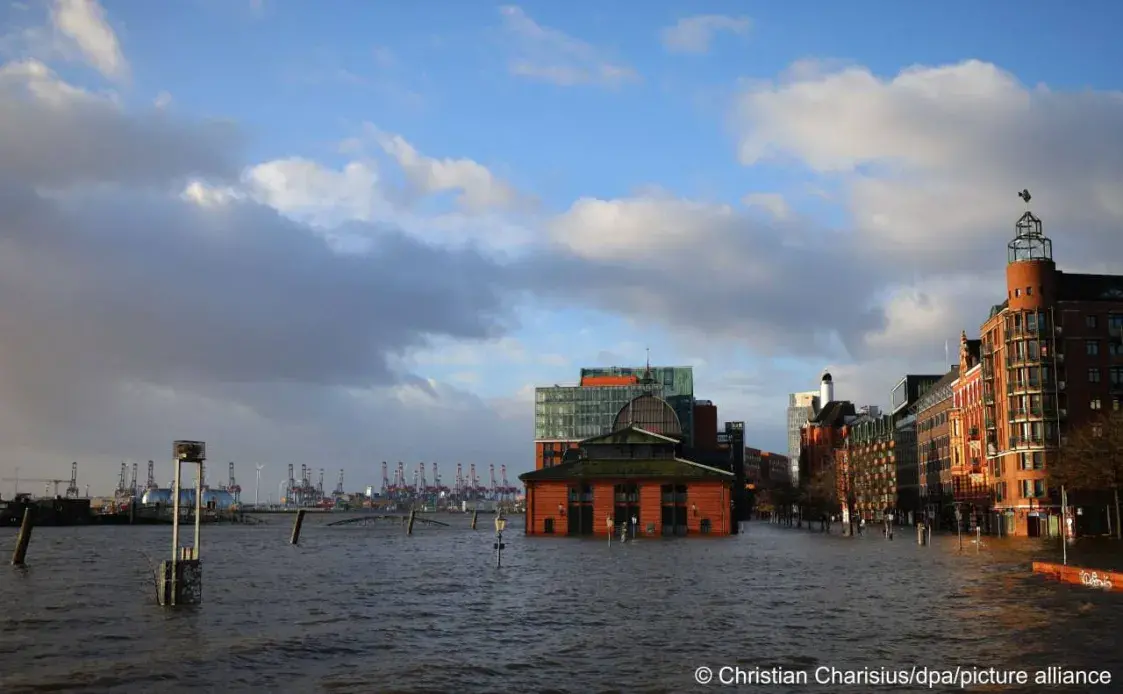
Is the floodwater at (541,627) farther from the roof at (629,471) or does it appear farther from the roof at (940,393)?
the roof at (940,393)

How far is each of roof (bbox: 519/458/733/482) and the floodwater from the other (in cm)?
6547

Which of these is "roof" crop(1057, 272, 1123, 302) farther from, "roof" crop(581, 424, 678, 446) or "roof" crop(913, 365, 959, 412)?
"roof" crop(581, 424, 678, 446)

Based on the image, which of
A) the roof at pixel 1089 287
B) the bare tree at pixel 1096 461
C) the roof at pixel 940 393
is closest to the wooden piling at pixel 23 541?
the bare tree at pixel 1096 461

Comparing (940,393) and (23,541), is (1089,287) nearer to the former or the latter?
(940,393)

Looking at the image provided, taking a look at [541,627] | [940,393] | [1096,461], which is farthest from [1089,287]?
[541,627]

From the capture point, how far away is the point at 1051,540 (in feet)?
381

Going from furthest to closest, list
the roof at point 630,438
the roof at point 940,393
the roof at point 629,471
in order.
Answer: the roof at point 940,393 → the roof at point 630,438 → the roof at point 629,471

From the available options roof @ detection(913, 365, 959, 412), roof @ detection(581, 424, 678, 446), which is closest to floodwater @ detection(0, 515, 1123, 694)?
roof @ detection(581, 424, 678, 446)

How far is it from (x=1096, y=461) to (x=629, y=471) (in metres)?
63.5

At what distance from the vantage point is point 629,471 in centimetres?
14900

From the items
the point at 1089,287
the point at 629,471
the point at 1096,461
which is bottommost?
the point at 629,471

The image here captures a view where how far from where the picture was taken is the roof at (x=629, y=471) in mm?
147250

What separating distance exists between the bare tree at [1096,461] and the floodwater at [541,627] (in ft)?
108

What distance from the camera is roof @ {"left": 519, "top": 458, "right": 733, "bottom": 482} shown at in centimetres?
14725
